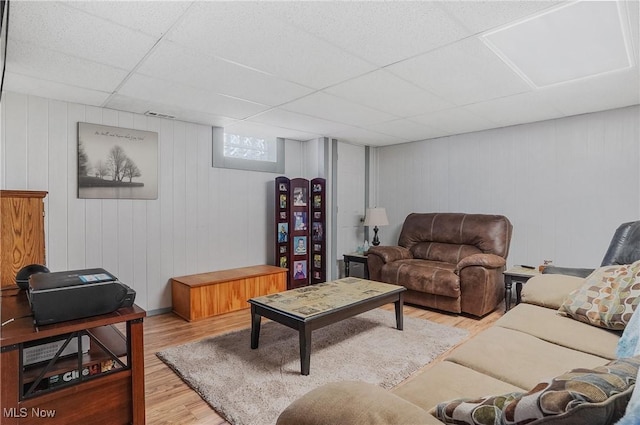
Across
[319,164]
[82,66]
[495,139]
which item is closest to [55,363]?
[82,66]

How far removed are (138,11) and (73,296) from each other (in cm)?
144

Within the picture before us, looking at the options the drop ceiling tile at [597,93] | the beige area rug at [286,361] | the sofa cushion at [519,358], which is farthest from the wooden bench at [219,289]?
the drop ceiling tile at [597,93]

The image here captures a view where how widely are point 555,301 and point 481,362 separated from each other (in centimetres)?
116

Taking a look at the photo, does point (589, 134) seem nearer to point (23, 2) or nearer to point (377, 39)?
point (377, 39)

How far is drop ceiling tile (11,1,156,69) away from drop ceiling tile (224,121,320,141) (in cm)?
180

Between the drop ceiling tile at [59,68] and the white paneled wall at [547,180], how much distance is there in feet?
13.4

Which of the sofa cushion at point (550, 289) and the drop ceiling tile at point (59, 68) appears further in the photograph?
the sofa cushion at point (550, 289)

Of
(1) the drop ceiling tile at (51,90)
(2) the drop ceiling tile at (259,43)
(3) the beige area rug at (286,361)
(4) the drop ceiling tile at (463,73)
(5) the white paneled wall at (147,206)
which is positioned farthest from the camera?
(5) the white paneled wall at (147,206)

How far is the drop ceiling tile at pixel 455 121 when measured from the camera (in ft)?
11.8

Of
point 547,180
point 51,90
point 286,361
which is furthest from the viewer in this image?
point 547,180

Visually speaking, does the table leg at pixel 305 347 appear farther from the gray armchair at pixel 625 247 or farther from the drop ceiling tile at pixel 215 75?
the gray armchair at pixel 625 247

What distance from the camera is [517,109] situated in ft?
11.3

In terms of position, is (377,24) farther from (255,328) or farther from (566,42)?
(255,328)

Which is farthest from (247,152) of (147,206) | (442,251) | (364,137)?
(442,251)
